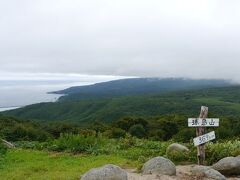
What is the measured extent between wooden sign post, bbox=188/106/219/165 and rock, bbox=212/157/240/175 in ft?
2.60

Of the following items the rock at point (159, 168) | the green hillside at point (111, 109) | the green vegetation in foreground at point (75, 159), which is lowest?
the green hillside at point (111, 109)

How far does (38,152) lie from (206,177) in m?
7.38

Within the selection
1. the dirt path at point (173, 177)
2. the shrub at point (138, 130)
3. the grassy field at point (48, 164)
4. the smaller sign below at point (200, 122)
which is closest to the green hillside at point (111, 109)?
the shrub at point (138, 130)

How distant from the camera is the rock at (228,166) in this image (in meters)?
13.5

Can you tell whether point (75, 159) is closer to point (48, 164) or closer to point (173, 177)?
point (48, 164)

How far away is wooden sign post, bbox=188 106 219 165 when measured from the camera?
45.6ft

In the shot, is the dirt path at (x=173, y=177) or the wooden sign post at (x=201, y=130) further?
the wooden sign post at (x=201, y=130)

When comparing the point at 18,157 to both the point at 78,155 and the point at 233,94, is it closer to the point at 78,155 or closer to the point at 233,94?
the point at 78,155

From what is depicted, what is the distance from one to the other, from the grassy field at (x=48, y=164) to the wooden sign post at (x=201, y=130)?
6.47ft

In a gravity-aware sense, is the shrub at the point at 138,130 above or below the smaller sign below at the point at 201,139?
below

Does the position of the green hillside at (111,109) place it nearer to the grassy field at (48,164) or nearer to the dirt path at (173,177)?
the grassy field at (48,164)

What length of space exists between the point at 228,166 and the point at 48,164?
5.32 meters

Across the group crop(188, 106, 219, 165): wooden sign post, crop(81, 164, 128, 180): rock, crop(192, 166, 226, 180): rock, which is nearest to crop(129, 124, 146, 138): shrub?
crop(188, 106, 219, 165): wooden sign post

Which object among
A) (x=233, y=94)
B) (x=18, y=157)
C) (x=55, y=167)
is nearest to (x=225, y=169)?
(x=55, y=167)
